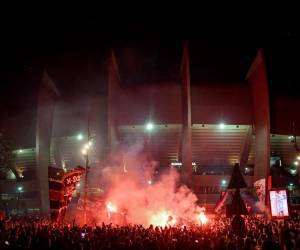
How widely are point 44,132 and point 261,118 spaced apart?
933 inches

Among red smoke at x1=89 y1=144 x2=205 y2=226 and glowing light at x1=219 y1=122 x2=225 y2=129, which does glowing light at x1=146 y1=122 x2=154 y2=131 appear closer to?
red smoke at x1=89 y1=144 x2=205 y2=226

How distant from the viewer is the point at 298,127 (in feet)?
134

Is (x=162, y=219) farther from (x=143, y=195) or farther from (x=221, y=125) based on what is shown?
(x=221, y=125)

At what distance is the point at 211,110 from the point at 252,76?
6.47 m

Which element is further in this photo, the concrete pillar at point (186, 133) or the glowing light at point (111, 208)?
the concrete pillar at point (186, 133)

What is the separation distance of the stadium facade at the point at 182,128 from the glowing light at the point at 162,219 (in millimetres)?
14745

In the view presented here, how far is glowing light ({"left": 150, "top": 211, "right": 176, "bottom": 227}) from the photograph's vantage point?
72.2 ft

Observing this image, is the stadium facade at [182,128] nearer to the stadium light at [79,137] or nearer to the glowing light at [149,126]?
the stadium light at [79,137]

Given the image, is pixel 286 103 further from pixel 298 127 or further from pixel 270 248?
pixel 270 248

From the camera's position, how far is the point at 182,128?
39719 mm

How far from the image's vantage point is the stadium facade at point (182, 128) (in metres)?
39.6

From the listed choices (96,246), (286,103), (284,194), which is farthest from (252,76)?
(96,246)

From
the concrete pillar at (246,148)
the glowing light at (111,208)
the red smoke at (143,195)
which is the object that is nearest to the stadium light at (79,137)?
the red smoke at (143,195)

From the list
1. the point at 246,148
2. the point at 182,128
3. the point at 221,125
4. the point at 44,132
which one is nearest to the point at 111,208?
the point at 182,128
